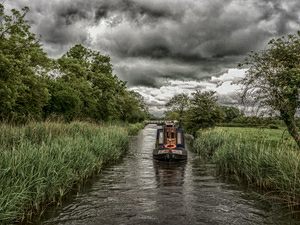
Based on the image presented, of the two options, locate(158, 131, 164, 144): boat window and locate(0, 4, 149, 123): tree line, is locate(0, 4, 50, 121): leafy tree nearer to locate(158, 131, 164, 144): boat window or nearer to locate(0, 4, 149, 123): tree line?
locate(0, 4, 149, 123): tree line

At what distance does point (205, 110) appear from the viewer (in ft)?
108

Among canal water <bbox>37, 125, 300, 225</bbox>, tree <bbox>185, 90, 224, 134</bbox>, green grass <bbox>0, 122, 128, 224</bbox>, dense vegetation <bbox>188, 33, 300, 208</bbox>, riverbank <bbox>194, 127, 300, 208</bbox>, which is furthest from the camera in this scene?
tree <bbox>185, 90, 224, 134</bbox>

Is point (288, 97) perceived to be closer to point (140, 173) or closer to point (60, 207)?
point (140, 173)

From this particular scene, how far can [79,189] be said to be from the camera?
11.8 m

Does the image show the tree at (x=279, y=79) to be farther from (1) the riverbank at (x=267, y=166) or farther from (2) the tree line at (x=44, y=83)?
(2) the tree line at (x=44, y=83)

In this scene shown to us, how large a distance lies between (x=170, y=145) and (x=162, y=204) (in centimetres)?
1099

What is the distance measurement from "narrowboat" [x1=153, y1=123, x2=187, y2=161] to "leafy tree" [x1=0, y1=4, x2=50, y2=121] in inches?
331

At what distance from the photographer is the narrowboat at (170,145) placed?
66.1 feet

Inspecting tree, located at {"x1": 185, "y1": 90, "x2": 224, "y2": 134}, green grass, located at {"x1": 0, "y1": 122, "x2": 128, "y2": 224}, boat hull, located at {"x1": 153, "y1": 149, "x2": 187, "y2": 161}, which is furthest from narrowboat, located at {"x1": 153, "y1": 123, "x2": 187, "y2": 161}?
tree, located at {"x1": 185, "y1": 90, "x2": 224, "y2": 134}

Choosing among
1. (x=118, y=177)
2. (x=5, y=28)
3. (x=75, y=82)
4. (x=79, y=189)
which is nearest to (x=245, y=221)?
(x=79, y=189)

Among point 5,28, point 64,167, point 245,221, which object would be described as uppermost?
point 5,28

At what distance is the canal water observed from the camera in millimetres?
8656

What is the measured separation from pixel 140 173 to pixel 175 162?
4677 mm

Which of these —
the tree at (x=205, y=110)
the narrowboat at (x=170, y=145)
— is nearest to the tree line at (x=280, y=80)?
the narrowboat at (x=170, y=145)
